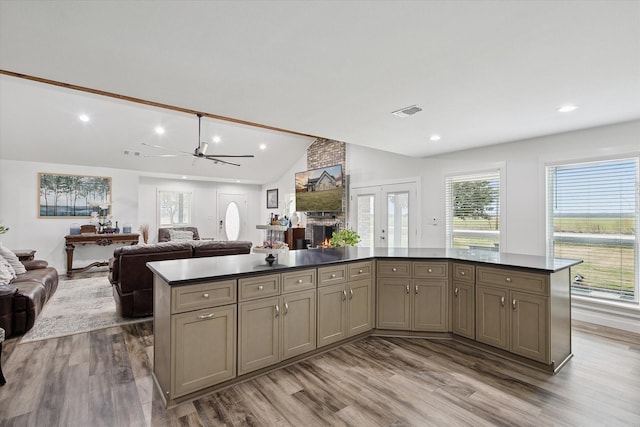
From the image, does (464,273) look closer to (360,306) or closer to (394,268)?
(394,268)

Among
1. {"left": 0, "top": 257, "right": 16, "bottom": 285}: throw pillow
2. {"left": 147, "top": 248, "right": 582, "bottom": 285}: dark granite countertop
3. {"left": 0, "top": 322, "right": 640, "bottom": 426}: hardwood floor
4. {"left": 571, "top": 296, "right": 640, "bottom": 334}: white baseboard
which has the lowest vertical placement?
{"left": 0, "top": 322, "right": 640, "bottom": 426}: hardwood floor

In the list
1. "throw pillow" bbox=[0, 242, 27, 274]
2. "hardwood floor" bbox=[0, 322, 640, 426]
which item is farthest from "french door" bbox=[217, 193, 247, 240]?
"hardwood floor" bbox=[0, 322, 640, 426]

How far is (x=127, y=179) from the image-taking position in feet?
26.3

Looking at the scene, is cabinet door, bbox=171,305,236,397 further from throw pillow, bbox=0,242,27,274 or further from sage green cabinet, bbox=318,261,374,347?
throw pillow, bbox=0,242,27,274

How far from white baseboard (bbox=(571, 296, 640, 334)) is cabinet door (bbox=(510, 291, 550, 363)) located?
2.03m

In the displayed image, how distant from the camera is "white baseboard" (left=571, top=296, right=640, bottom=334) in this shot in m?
3.67

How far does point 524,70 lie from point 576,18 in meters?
0.63

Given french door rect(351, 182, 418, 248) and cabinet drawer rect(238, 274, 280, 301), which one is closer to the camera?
cabinet drawer rect(238, 274, 280, 301)

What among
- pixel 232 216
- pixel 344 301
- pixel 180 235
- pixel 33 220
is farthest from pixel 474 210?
pixel 33 220

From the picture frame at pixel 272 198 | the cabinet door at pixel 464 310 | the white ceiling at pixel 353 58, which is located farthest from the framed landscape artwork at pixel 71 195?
the cabinet door at pixel 464 310

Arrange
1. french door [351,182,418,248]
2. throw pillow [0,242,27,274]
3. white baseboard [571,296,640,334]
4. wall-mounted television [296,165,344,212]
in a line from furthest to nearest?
1. wall-mounted television [296,165,344,212]
2. french door [351,182,418,248]
3. throw pillow [0,242,27,274]
4. white baseboard [571,296,640,334]

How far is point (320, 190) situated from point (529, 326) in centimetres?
583

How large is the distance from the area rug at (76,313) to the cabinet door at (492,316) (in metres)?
4.01

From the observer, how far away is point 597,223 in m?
3.98
